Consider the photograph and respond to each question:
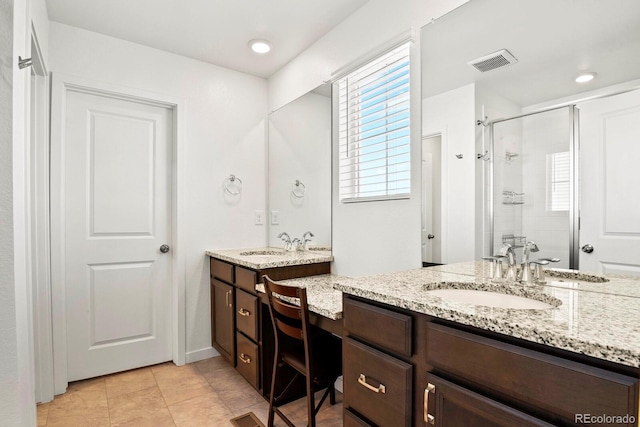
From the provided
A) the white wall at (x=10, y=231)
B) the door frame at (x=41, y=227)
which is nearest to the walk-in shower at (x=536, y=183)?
the white wall at (x=10, y=231)

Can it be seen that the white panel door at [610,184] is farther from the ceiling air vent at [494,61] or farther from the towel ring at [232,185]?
the towel ring at [232,185]

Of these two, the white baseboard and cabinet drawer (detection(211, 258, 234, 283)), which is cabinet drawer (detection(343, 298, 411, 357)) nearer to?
cabinet drawer (detection(211, 258, 234, 283))

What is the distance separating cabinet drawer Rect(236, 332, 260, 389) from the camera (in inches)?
83.3

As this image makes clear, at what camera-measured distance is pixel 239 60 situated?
2807mm

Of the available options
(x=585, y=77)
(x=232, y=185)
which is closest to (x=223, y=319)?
(x=232, y=185)

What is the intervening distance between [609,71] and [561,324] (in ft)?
2.90

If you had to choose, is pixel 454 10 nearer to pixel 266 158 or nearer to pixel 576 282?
pixel 576 282

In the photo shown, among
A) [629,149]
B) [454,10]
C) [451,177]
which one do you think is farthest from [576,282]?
[454,10]

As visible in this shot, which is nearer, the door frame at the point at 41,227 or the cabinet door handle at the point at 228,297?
the door frame at the point at 41,227

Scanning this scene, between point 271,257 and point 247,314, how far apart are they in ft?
1.59

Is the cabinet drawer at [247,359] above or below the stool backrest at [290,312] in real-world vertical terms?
below

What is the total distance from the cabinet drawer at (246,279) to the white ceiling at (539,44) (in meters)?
1.45

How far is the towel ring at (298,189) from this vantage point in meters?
2.69

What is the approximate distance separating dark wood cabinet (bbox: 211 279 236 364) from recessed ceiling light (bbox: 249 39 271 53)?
5.79 ft
